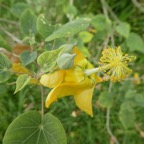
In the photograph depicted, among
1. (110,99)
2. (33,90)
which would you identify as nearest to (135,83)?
(110,99)

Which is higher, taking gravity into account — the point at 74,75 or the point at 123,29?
the point at 123,29

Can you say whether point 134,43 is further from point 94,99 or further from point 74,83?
point 74,83

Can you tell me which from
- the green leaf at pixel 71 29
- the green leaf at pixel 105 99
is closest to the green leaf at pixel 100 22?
the green leaf at pixel 105 99

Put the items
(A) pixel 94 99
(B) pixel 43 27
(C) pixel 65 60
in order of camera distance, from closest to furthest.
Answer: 1. (C) pixel 65 60
2. (B) pixel 43 27
3. (A) pixel 94 99

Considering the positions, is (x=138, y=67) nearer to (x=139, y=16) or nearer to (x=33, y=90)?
(x=139, y=16)

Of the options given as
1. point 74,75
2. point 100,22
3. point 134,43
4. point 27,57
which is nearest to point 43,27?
point 27,57

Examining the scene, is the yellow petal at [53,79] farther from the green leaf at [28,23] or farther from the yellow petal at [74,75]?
the green leaf at [28,23]

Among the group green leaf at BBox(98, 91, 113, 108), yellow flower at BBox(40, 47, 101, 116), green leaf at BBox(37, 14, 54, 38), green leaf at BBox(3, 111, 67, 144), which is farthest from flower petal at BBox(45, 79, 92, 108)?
green leaf at BBox(98, 91, 113, 108)
